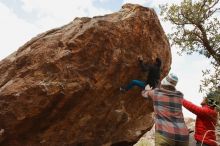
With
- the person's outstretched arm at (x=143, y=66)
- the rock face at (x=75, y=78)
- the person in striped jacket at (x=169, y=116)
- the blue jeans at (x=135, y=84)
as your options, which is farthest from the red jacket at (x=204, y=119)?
the rock face at (x=75, y=78)

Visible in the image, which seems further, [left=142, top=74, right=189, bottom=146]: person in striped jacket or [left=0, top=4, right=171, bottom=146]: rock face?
[left=0, top=4, right=171, bottom=146]: rock face

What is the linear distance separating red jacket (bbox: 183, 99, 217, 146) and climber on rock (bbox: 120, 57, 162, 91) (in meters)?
2.52

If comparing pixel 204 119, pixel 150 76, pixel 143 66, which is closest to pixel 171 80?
pixel 204 119

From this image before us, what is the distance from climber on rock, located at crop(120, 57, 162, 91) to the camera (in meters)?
12.6

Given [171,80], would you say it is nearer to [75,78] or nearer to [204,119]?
[204,119]

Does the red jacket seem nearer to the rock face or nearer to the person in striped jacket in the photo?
the person in striped jacket

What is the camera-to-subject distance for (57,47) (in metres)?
12.4

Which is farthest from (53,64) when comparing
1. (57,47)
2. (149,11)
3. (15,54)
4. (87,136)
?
(149,11)

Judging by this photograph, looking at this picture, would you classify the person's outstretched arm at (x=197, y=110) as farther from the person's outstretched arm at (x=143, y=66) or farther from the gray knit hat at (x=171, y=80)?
the person's outstretched arm at (x=143, y=66)

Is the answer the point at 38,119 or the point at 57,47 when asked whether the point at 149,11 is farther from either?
the point at 38,119

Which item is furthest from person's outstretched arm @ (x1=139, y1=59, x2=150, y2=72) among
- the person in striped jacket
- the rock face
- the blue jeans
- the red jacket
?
the person in striped jacket

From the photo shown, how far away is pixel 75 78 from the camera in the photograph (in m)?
12.4

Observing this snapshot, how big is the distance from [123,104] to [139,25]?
9.42 feet

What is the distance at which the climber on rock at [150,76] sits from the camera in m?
12.6
